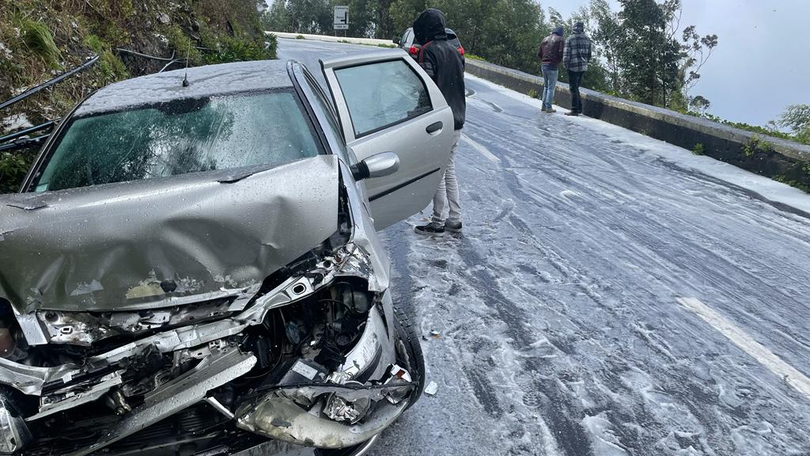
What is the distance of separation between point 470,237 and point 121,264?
3940 mm

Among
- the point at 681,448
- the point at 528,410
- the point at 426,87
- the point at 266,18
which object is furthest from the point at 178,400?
the point at 266,18

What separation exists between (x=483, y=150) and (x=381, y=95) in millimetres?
4601

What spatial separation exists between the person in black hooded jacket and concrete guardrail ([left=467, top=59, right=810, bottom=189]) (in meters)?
4.62

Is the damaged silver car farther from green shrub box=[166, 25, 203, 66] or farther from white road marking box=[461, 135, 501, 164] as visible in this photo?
green shrub box=[166, 25, 203, 66]

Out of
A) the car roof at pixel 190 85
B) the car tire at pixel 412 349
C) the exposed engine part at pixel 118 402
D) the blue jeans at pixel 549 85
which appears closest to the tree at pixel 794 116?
the blue jeans at pixel 549 85

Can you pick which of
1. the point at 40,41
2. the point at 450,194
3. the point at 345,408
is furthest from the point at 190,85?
the point at 40,41

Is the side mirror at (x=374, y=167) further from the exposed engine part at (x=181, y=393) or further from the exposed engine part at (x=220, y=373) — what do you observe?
the exposed engine part at (x=181, y=393)

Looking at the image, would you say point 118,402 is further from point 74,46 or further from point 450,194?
point 74,46

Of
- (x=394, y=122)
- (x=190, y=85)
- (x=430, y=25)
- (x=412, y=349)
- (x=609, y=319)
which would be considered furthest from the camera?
(x=430, y=25)

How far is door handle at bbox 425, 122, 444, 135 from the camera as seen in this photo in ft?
17.4

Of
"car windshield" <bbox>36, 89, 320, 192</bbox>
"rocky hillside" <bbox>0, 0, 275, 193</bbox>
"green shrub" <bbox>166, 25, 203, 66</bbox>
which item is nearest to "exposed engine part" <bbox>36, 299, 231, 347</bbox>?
"car windshield" <bbox>36, 89, 320, 192</bbox>

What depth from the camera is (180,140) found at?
11.8 feet

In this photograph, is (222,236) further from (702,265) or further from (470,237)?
(702,265)

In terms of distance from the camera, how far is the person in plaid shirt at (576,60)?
1341 cm
